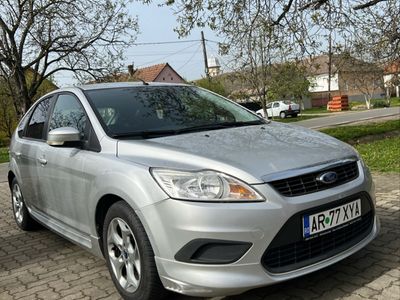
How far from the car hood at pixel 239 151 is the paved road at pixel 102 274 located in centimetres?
91

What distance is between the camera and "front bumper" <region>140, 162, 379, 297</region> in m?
2.71

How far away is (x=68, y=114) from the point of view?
13.8 feet

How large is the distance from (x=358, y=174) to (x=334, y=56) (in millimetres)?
10301

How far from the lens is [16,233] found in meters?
5.59

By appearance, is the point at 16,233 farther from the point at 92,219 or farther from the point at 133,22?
the point at 133,22

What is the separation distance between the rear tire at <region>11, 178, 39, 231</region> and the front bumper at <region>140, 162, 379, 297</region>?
3055 millimetres

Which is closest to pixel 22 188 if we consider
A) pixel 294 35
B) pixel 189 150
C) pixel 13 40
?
pixel 189 150

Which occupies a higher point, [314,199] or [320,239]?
[314,199]

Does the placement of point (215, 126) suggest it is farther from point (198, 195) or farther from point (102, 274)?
point (102, 274)

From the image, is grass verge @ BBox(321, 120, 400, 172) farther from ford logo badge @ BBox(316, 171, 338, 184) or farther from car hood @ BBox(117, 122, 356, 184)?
ford logo badge @ BBox(316, 171, 338, 184)

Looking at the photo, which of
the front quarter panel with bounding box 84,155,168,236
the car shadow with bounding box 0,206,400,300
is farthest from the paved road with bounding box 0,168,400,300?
the front quarter panel with bounding box 84,155,168,236

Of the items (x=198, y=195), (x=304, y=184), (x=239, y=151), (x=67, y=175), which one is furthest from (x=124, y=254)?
(x=304, y=184)

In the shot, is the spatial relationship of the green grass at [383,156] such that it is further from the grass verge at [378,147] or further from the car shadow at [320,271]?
the car shadow at [320,271]

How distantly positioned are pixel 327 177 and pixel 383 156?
6.92 m
